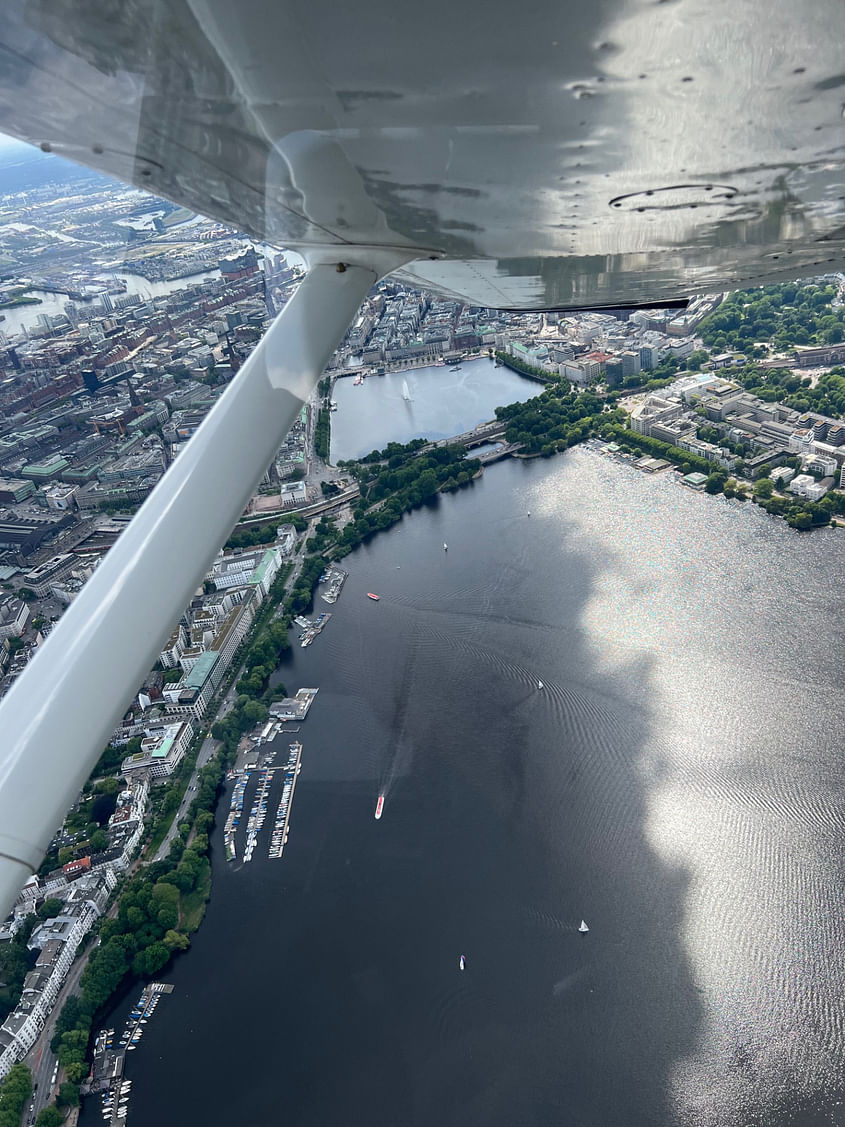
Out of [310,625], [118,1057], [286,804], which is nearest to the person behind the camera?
[118,1057]

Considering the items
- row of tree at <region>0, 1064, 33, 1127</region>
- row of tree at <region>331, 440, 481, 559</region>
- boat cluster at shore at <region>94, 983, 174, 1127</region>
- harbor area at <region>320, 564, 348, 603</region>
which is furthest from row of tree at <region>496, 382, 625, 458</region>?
row of tree at <region>0, 1064, 33, 1127</region>

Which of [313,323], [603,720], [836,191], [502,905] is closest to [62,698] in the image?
[313,323]

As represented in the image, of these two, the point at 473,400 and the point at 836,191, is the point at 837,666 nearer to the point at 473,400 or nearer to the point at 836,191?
the point at 836,191

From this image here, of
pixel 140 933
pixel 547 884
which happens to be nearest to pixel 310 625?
pixel 140 933

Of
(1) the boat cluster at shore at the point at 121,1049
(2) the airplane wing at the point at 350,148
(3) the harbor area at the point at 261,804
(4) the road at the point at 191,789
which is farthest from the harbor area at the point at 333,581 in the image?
(2) the airplane wing at the point at 350,148

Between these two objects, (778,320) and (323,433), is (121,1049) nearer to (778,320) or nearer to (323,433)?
(323,433)

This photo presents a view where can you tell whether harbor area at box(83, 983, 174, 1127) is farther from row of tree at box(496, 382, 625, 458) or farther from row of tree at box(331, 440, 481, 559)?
row of tree at box(496, 382, 625, 458)

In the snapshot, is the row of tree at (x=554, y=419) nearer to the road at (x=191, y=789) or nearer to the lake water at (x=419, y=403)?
the lake water at (x=419, y=403)
